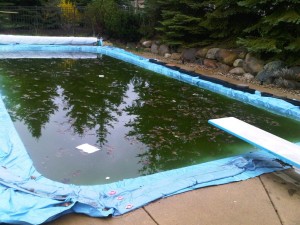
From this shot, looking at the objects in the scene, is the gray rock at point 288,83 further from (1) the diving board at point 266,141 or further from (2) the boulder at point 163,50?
(2) the boulder at point 163,50

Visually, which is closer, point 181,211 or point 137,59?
point 181,211

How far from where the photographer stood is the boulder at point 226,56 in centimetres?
870

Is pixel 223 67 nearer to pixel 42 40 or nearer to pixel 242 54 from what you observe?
pixel 242 54

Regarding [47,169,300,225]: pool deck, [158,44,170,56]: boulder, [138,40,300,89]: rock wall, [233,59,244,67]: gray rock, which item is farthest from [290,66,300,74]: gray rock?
[158,44,170,56]: boulder

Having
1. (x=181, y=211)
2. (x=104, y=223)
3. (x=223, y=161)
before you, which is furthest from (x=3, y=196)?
(x=223, y=161)

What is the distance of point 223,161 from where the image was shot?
11.7 feet

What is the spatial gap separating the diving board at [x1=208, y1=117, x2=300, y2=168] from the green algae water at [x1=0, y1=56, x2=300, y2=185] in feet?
1.10

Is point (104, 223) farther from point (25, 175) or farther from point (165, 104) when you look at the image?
point (165, 104)

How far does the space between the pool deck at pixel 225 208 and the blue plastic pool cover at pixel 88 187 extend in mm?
77

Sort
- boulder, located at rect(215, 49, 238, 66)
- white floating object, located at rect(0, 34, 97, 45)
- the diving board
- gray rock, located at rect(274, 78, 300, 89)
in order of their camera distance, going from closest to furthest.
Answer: the diving board
gray rock, located at rect(274, 78, 300, 89)
boulder, located at rect(215, 49, 238, 66)
white floating object, located at rect(0, 34, 97, 45)

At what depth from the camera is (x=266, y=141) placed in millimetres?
3646

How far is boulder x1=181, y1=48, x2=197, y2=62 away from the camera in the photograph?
393 inches

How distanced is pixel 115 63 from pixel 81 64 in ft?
3.53

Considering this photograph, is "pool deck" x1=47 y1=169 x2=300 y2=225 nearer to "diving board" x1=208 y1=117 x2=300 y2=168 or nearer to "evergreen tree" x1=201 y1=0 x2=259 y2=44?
"diving board" x1=208 y1=117 x2=300 y2=168
